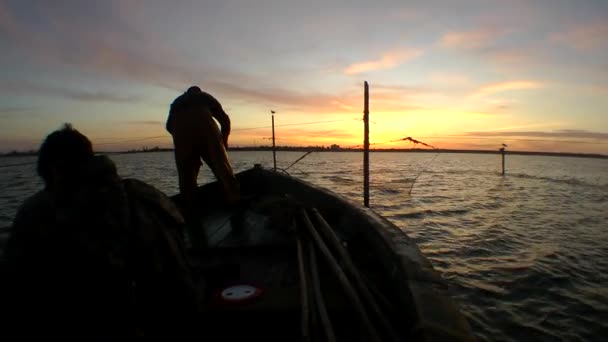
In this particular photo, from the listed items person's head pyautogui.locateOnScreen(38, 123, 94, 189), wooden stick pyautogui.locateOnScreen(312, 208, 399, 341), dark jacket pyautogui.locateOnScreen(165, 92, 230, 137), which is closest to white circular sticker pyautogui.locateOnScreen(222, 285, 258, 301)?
wooden stick pyautogui.locateOnScreen(312, 208, 399, 341)

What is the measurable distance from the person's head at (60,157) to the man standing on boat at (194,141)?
3170 mm

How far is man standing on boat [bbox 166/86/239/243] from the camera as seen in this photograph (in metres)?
4.89

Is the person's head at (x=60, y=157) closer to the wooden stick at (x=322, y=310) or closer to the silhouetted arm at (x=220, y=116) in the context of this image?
the wooden stick at (x=322, y=310)

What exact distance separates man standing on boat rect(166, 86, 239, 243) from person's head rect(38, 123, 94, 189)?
3170 mm

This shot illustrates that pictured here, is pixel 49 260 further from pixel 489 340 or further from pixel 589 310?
pixel 589 310

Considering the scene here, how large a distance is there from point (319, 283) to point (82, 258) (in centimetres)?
Result: 197

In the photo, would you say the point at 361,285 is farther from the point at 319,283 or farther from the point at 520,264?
the point at 520,264

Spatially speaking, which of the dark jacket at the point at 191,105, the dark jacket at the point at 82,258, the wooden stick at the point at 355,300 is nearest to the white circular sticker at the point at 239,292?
the wooden stick at the point at 355,300

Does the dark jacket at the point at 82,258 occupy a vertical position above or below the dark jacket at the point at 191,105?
below

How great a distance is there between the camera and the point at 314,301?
263 centimetres

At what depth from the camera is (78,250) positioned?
58.6 inches

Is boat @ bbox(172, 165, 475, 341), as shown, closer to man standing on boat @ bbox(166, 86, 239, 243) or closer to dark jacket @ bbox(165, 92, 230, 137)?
man standing on boat @ bbox(166, 86, 239, 243)

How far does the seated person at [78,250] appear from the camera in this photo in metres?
1.49

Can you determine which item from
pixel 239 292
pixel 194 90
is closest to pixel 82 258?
pixel 239 292
